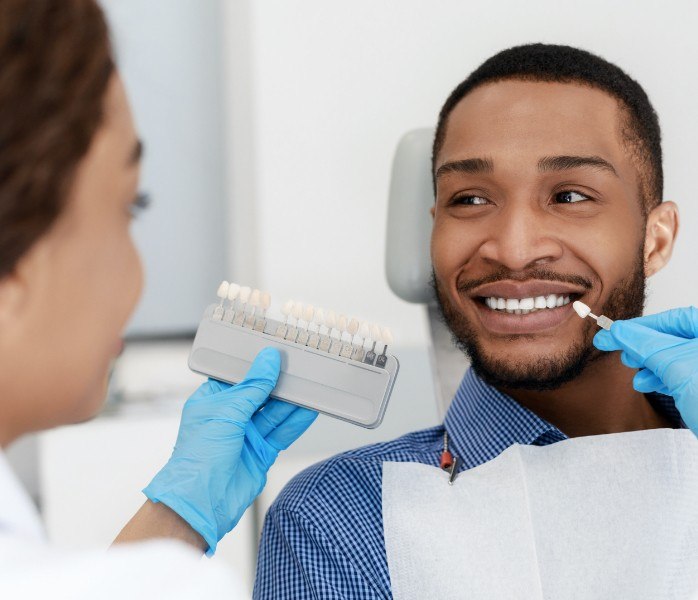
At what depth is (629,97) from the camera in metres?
1.41

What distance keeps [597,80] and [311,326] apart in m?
0.60

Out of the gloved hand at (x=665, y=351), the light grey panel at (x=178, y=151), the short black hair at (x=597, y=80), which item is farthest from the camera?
the light grey panel at (x=178, y=151)

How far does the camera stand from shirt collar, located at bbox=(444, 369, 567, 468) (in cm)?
134

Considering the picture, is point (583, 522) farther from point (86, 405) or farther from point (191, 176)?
point (191, 176)

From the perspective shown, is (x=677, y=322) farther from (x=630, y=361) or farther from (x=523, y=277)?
(x=523, y=277)

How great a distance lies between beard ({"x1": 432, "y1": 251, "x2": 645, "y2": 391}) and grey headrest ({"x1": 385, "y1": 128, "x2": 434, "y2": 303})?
0.26 m

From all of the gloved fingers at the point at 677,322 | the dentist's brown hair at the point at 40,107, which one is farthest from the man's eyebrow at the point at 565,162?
the dentist's brown hair at the point at 40,107

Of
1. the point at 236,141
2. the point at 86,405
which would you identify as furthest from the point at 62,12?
the point at 236,141

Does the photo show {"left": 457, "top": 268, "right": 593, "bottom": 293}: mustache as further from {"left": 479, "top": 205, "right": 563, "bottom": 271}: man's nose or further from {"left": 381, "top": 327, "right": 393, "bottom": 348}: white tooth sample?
{"left": 381, "top": 327, "right": 393, "bottom": 348}: white tooth sample

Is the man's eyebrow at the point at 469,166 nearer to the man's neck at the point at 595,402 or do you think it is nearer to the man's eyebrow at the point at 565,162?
the man's eyebrow at the point at 565,162

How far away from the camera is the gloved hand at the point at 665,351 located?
1136 millimetres

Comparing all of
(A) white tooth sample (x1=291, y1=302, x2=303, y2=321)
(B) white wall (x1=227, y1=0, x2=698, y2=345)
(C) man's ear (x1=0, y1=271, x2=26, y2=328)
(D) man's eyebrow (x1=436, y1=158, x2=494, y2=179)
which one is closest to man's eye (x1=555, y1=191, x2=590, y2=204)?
(D) man's eyebrow (x1=436, y1=158, x2=494, y2=179)

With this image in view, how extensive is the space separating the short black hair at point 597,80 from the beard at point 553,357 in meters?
0.14

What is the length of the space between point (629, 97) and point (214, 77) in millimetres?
1344
